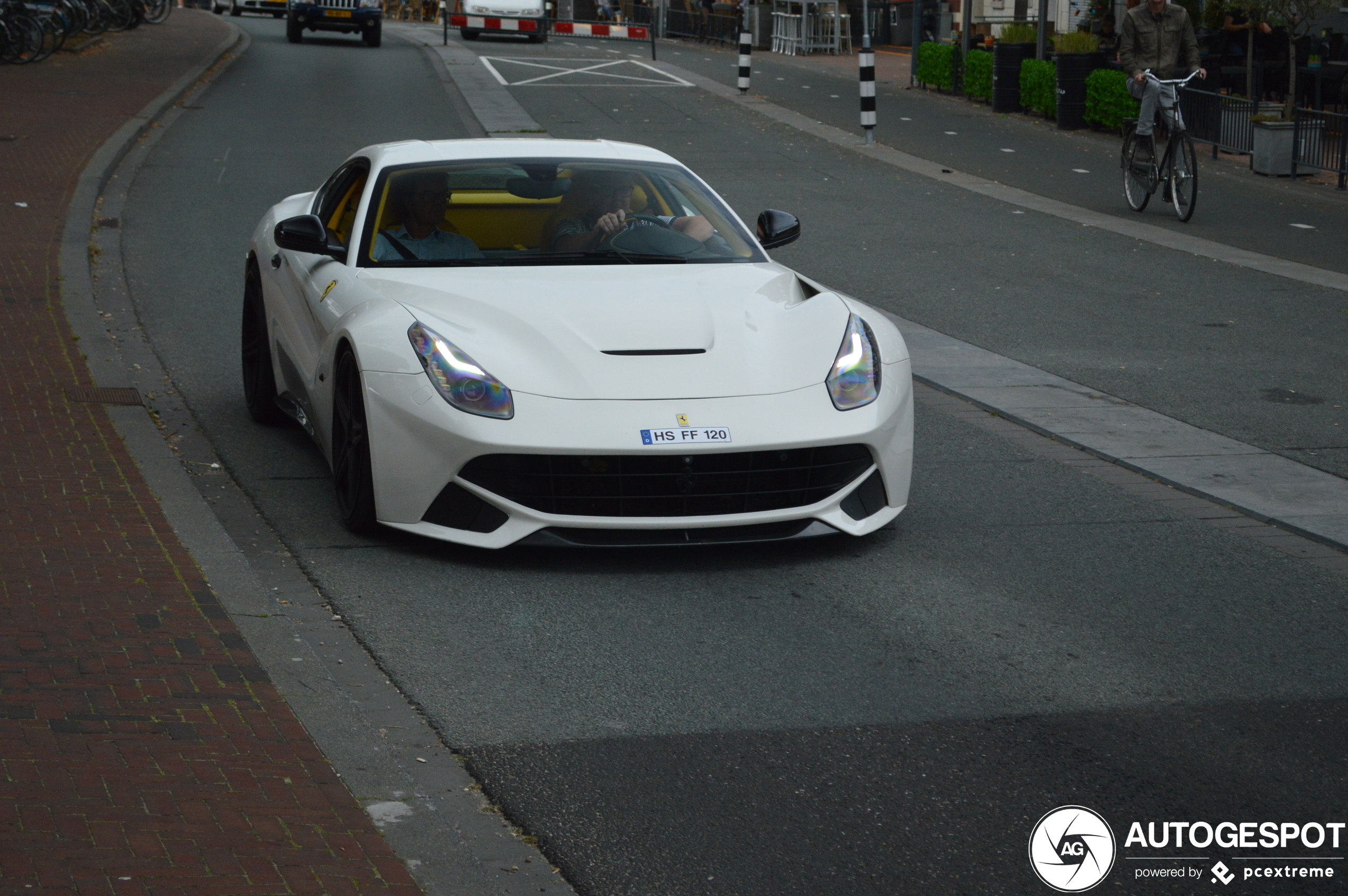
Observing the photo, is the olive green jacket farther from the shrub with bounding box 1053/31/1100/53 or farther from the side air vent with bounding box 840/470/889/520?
the side air vent with bounding box 840/470/889/520

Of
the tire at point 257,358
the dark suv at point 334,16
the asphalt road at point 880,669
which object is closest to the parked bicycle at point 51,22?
the dark suv at point 334,16

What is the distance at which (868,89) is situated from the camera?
70.8ft

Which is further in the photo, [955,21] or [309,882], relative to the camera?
[955,21]

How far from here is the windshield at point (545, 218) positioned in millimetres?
6719

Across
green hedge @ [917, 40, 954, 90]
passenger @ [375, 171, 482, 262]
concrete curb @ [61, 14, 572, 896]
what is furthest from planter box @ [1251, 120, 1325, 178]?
passenger @ [375, 171, 482, 262]

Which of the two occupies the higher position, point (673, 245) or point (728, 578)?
point (673, 245)

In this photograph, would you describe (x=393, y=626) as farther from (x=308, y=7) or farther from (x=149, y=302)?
(x=308, y=7)

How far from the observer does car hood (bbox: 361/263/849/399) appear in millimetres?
5621

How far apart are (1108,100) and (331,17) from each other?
21356 millimetres

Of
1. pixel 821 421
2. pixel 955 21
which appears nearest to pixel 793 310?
pixel 821 421

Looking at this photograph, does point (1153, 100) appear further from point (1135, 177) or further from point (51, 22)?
point (51, 22)

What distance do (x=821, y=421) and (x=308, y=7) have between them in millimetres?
35242

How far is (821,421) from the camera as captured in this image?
5680mm

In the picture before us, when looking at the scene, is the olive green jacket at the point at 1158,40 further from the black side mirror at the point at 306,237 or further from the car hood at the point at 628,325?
the black side mirror at the point at 306,237
